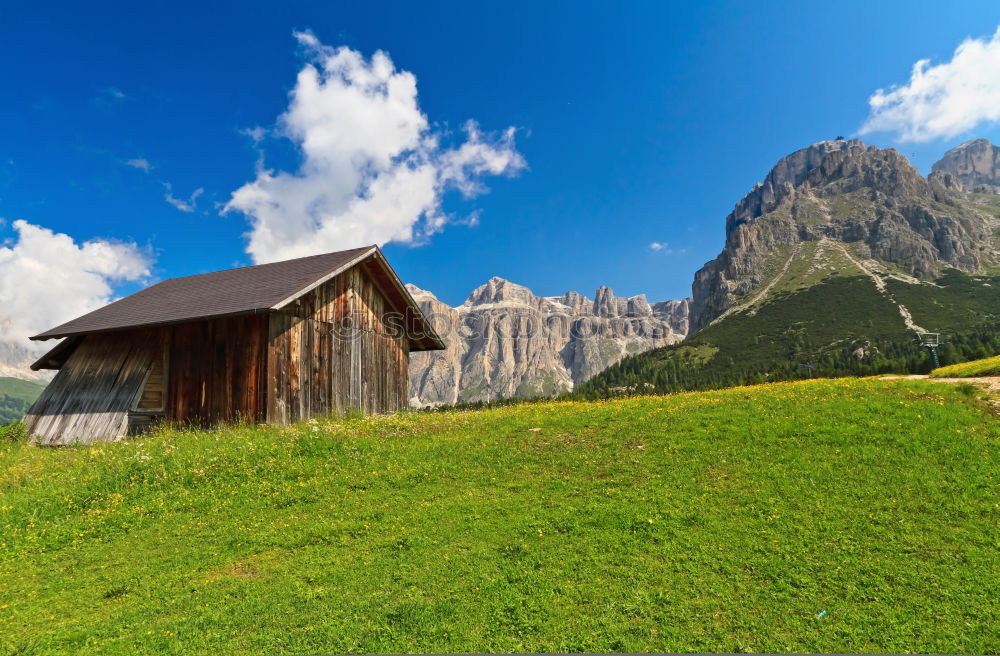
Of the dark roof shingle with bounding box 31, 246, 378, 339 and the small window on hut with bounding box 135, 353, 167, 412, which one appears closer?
the dark roof shingle with bounding box 31, 246, 378, 339

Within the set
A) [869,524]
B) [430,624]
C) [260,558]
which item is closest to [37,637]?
[260,558]

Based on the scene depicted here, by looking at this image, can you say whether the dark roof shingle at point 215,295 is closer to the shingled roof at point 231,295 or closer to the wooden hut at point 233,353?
the shingled roof at point 231,295

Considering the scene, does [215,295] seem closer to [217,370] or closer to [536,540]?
[217,370]

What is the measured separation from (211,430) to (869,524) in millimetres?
22888

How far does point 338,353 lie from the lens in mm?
24719

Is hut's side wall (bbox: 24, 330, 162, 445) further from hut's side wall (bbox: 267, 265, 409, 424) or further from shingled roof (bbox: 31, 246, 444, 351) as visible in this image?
hut's side wall (bbox: 267, 265, 409, 424)

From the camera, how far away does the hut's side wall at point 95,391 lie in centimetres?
2241

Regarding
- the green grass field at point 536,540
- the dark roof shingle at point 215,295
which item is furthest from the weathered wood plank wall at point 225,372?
the green grass field at point 536,540

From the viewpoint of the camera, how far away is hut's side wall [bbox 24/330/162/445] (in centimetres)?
2241

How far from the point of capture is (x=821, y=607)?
726 centimetres

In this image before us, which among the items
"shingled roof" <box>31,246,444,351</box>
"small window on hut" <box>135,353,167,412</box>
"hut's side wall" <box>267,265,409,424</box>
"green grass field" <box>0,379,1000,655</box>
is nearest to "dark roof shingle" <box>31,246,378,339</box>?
"shingled roof" <box>31,246,444,351</box>

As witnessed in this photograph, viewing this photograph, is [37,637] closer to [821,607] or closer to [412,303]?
[821,607]

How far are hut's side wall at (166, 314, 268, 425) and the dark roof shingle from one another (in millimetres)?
1007

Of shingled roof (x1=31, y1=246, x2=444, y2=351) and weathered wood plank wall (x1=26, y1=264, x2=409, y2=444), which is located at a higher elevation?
shingled roof (x1=31, y1=246, x2=444, y2=351)
